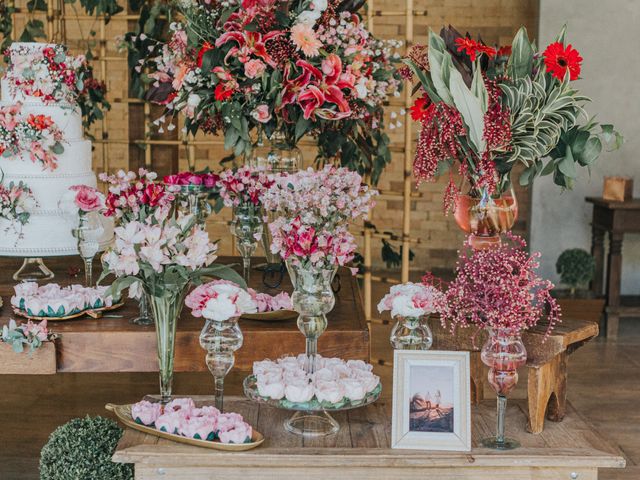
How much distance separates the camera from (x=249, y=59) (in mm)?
2770

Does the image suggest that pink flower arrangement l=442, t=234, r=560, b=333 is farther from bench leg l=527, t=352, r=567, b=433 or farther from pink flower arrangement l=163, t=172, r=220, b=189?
pink flower arrangement l=163, t=172, r=220, b=189

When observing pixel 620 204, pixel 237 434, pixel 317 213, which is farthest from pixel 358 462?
pixel 620 204

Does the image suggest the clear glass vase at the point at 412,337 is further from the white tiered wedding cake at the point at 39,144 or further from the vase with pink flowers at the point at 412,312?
Answer: the white tiered wedding cake at the point at 39,144

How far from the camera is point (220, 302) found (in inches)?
81.4

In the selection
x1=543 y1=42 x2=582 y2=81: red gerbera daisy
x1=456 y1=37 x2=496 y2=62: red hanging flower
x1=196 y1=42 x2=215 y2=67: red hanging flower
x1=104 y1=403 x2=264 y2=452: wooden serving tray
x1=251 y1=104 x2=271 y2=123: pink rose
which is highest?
x1=196 y1=42 x2=215 y2=67: red hanging flower

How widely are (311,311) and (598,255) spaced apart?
14.7ft

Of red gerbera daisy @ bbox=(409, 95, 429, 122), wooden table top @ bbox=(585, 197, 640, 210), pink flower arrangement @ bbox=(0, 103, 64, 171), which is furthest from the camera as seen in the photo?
wooden table top @ bbox=(585, 197, 640, 210)

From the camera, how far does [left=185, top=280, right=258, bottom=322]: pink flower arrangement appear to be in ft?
6.79

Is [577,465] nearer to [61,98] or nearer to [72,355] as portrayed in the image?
[72,355]

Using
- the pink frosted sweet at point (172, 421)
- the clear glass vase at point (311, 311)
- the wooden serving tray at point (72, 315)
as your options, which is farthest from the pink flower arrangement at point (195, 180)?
the pink frosted sweet at point (172, 421)

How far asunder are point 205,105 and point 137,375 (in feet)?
7.68

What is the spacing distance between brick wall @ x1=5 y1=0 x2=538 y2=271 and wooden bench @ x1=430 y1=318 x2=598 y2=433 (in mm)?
5574

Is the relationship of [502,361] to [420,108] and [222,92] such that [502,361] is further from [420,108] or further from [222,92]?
[222,92]

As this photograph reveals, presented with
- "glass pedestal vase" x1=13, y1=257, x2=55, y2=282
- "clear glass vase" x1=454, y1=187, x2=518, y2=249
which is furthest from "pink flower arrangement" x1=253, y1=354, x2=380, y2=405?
"glass pedestal vase" x1=13, y1=257, x2=55, y2=282
